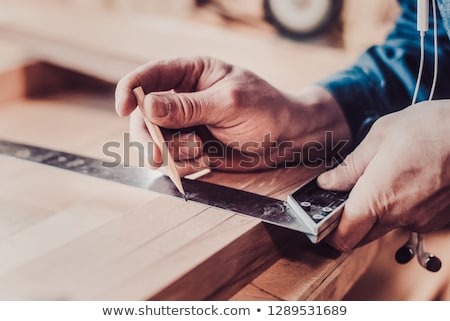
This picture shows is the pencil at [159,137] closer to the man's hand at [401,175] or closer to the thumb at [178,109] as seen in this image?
the thumb at [178,109]

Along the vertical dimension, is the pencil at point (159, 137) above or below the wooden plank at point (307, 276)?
above

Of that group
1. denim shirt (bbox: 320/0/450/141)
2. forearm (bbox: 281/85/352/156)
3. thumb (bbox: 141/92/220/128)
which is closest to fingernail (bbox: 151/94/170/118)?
thumb (bbox: 141/92/220/128)

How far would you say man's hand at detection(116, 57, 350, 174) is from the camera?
2.30 feet

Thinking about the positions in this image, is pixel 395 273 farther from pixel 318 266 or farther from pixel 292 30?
pixel 292 30

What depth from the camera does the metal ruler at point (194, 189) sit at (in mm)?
634

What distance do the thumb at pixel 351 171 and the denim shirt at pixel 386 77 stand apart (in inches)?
5.4

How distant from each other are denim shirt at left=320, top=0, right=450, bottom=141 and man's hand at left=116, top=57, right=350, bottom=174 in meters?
0.09

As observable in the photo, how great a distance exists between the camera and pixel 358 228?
2.13 feet

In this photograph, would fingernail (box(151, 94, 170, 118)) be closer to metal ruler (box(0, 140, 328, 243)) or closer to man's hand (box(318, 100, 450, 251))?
metal ruler (box(0, 140, 328, 243))

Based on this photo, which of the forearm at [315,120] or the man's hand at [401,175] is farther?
the forearm at [315,120]

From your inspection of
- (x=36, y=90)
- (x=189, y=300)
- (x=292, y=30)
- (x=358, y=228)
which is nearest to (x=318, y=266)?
(x=358, y=228)

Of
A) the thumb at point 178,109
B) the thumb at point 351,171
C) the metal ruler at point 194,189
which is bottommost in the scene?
the metal ruler at point 194,189

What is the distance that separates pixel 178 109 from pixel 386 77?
36 centimetres

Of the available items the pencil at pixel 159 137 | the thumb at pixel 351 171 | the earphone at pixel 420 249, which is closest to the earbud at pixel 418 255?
the earphone at pixel 420 249
